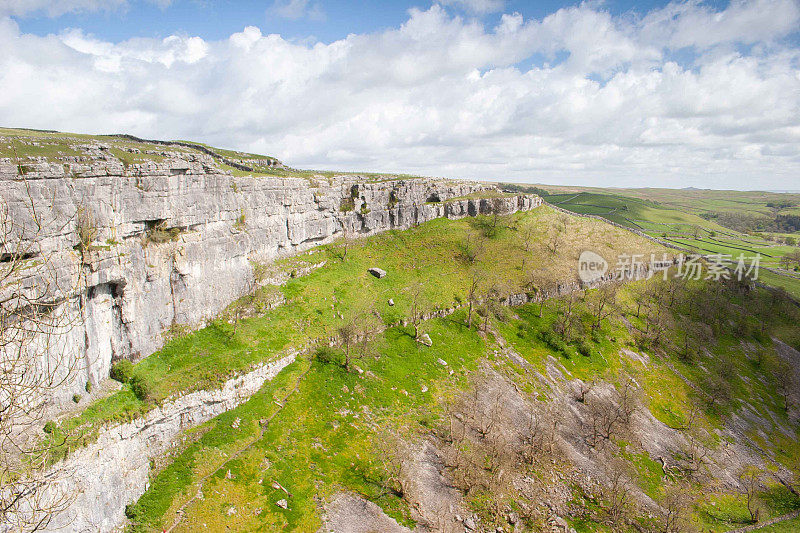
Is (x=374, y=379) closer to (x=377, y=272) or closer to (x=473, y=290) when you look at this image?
(x=377, y=272)

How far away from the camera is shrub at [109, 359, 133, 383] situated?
32312 mm

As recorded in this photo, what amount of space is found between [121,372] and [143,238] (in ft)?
39.5

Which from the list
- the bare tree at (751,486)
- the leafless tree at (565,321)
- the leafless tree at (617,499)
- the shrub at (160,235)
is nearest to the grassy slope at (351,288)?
the leafless tree at (565,321)

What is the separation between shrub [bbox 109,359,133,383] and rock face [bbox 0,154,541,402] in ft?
3.05

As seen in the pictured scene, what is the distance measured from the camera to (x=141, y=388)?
3145 centimetres

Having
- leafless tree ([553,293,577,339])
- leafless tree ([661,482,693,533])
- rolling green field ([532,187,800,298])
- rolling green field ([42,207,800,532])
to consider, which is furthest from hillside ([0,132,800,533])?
rolling green field ([532,187,800,298])

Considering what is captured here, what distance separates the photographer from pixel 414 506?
32.9 m

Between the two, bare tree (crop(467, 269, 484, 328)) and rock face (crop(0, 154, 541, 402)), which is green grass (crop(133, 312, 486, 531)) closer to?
bare tree (crop(467, 269, 484, 328))

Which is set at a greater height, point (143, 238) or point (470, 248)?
point (143, 238)

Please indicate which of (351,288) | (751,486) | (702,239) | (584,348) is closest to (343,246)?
(351,288)

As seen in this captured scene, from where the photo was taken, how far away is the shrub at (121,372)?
1272 inches

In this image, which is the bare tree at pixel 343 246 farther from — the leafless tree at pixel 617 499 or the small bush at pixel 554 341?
the leafless tree at pixel 617 499

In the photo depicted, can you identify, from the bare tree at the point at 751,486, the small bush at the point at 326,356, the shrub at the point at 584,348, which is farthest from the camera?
the shrub at the point at 584,348

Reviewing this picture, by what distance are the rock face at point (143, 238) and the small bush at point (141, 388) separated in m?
2.56
